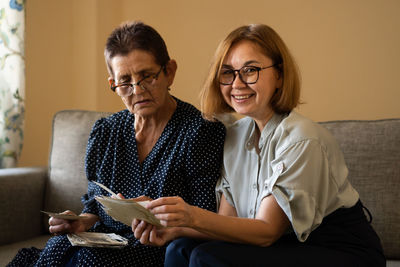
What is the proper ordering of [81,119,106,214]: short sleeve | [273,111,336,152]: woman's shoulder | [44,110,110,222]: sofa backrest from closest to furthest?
[273,111,336,152]: woman's shoulder < [81,119,106,214]: short sleeve < [44,110,110,222]: sofa backrest

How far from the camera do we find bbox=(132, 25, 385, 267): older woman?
4.32 feet

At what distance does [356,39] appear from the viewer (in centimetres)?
257

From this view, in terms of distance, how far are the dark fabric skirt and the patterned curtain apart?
1.50m

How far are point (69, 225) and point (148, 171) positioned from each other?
34 centimetres

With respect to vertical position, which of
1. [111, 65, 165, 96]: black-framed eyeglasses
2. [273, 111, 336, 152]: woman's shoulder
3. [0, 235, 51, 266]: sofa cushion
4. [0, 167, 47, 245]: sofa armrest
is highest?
[111, 65, 165, 96]: black-framed eyeglasses

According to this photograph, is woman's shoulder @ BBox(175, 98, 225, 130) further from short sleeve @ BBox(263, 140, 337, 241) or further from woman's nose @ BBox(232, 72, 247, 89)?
short sleeve @ BBox(263, 140, 337, 241)

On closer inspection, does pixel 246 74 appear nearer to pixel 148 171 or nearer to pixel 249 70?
pixel 249 70

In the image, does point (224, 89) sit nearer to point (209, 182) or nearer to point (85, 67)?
point (209, 182)

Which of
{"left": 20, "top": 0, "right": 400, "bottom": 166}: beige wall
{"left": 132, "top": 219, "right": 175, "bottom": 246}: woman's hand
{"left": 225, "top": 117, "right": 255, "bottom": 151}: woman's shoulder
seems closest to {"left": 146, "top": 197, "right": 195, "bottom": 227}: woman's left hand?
{"left": 132, "top": 219, "right": 175, "bottom": 246}: woman's hand

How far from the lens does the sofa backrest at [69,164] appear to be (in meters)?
2.35

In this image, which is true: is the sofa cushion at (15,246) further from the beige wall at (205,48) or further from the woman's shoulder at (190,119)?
the beige wall at (205,48)

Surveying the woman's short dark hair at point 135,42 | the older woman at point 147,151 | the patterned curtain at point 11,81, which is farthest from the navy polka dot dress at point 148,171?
the patterned curtain at point 11,81

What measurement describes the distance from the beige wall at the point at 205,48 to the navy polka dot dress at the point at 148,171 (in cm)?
106

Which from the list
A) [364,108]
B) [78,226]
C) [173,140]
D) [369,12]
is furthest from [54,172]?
[369,12]
